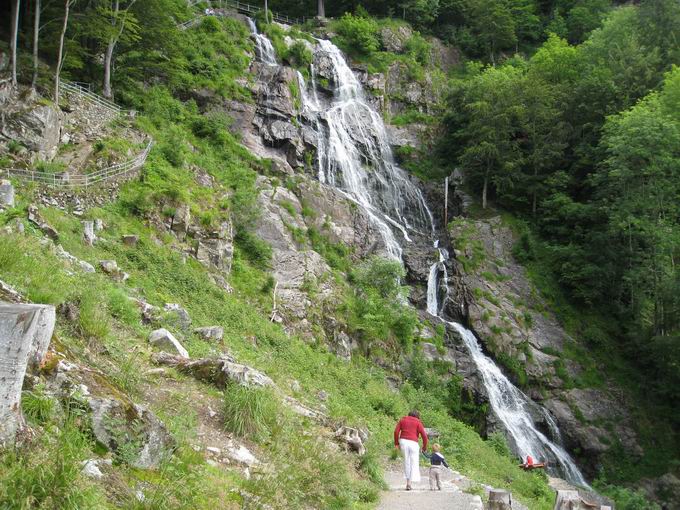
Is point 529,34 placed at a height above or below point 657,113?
above

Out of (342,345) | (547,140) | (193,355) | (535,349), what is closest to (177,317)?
(193,355)

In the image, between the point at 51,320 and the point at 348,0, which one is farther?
the point at 348,0

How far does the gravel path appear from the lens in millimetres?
6891

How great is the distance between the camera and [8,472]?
10.8 feet

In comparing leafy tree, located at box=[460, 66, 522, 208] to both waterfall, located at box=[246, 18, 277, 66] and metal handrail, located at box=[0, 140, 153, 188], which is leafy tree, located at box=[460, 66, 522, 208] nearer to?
waterfall, located at box=[246, 18, 277, 66]

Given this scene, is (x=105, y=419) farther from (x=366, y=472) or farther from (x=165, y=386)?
(x=366, y=472)

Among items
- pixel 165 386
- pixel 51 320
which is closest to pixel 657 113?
pixel 165 386

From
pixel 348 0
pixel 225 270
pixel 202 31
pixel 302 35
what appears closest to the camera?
pixel 225 270

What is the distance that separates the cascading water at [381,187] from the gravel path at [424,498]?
1255 centimetres

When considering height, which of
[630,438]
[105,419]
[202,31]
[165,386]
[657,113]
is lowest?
[630,438]

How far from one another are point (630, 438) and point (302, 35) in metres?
31.7

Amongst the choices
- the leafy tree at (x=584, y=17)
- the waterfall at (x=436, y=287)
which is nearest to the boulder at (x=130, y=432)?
the waterfall at (x=436, y=287)

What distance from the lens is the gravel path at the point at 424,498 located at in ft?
22.6

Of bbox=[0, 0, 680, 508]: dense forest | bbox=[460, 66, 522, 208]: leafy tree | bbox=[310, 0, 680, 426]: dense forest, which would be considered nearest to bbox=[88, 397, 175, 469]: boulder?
bbox=[0, 0, 680, 508]: dense forest
